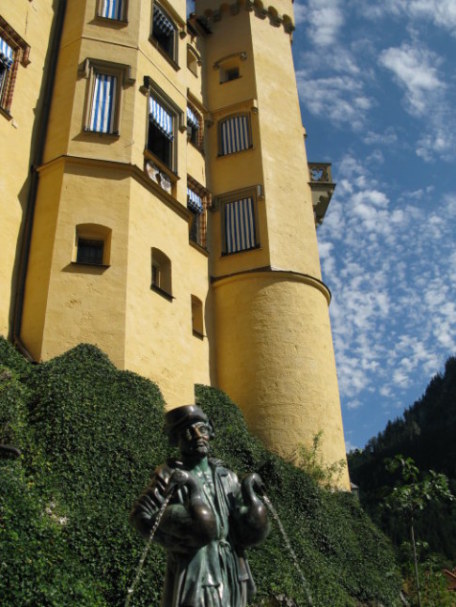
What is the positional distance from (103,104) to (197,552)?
14348 mm

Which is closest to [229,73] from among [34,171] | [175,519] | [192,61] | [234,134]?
[192,61]

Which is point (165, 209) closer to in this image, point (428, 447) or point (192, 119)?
point (192, 119)

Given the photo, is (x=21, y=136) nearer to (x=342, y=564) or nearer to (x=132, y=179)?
(x=132, y=179)

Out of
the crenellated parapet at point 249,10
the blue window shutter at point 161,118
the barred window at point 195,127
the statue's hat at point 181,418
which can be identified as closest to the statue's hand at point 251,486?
the statue's hat at point 181,418

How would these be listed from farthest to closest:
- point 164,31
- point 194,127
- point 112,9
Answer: point 194,127 → point 164,31 → point 112,9

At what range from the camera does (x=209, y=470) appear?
4.33 meters

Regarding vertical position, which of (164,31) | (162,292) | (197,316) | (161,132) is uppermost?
(164,31)

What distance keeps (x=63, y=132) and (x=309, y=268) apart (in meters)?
8.56

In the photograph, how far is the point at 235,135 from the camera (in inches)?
862

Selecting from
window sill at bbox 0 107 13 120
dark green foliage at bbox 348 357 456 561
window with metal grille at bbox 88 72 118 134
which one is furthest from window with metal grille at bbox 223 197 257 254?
dark green foliage at bbox 348 357 456 561

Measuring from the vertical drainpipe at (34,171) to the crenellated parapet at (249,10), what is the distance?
8280 mm

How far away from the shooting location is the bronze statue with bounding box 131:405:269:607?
378 cm

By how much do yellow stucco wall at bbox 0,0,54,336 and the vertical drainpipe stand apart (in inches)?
4.4

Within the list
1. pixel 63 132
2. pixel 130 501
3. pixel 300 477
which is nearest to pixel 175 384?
pixel 300 477
